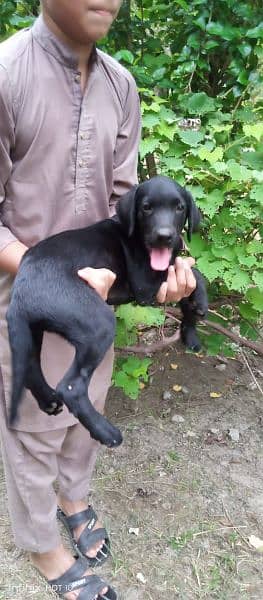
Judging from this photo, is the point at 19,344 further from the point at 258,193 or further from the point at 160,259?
the point at 258,193

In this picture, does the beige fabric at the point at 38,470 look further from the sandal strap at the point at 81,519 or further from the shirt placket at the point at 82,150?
the shirt placket at the point at 82,150

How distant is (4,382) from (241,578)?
1204 mm

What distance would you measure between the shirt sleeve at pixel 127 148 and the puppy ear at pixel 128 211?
5.0 inches

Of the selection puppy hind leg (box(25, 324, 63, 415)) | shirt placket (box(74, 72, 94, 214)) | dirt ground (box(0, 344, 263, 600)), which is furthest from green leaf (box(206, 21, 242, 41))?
dirt ground (box(0, 344, 263, 600))

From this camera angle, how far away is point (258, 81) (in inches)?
102

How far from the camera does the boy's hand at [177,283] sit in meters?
1.84

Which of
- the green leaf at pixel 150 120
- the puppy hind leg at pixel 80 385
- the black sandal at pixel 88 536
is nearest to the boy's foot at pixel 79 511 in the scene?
the black sandal at pixel 88 536

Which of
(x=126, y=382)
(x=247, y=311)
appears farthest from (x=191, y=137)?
(x=126, y=382)

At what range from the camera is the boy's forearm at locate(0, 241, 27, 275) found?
1716 mm

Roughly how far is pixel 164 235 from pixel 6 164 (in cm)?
48

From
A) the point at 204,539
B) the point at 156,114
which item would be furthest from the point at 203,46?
the point at 204,539

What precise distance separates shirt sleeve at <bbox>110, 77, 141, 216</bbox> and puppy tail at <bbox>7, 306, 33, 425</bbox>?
1.94ft

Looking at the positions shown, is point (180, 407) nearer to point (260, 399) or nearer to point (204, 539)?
point (260, 399)

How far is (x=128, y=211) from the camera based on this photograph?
185 centimetres
